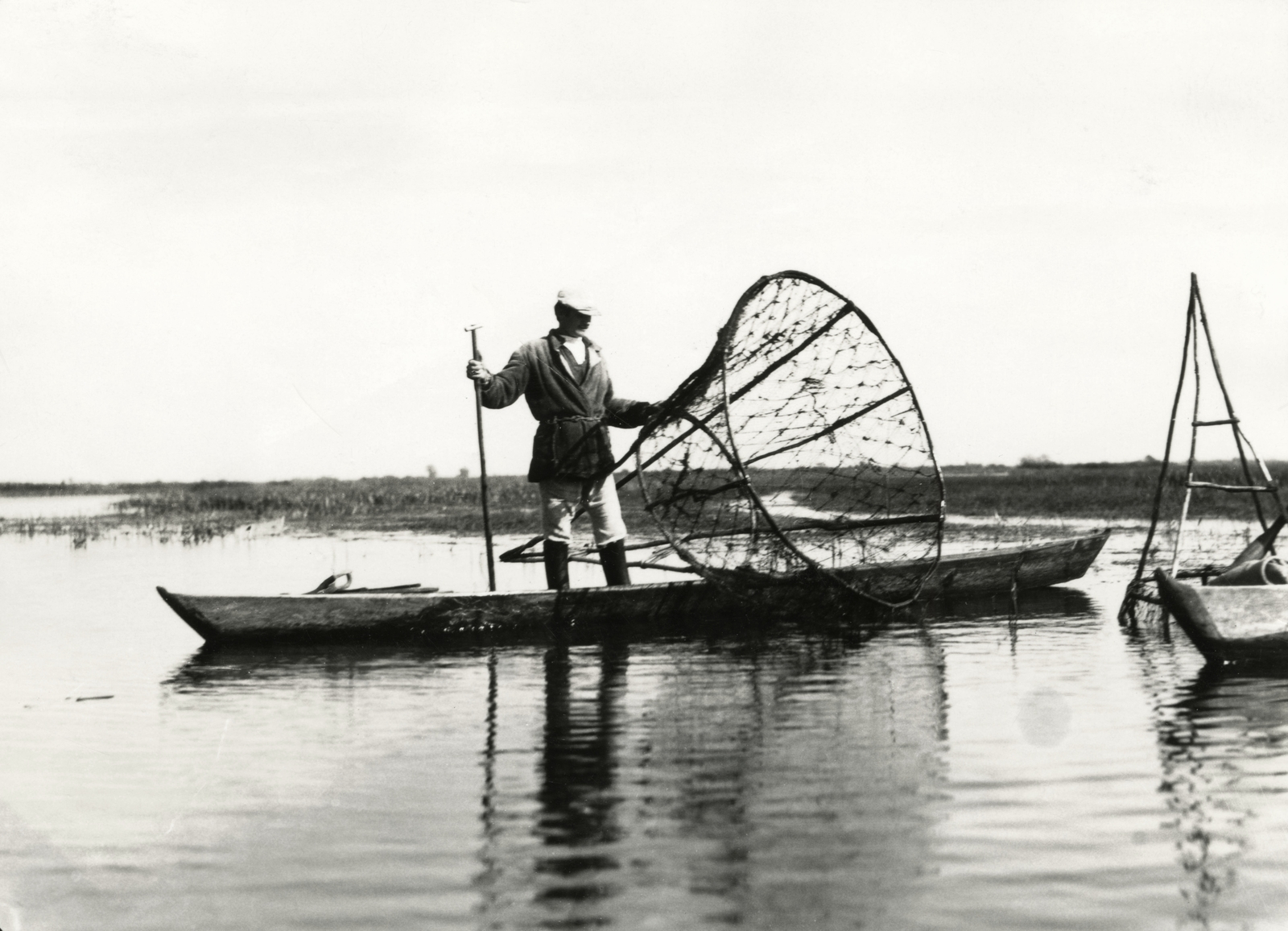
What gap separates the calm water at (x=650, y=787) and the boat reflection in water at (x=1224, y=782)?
0.02m

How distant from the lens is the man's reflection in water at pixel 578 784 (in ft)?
12.9

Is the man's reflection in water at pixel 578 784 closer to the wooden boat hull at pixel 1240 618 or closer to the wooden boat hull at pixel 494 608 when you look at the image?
the wooden boat hull at pixel 494 608

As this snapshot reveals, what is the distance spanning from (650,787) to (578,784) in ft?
0.87

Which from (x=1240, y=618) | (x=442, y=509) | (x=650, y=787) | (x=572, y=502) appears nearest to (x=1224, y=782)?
(x=650, y=787)

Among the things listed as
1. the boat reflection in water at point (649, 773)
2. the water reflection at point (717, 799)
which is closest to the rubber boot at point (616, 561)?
the boat reflection in water at point (649, 773)

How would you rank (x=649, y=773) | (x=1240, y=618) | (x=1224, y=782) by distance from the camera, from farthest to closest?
(x=1240, y=618) < (x=649, y=773) < (x=1224, y=782)

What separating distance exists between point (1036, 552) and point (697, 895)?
7769 millimetres

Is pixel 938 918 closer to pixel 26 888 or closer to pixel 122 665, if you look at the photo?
pixel 26 888

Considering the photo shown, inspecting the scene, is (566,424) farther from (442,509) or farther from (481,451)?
(442,509)

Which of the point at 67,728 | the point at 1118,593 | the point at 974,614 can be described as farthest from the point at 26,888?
the point at 1118,593

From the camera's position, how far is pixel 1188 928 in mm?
3451

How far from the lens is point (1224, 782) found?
482 centimetres

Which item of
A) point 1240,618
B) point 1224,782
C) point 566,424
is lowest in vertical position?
point 1224,782

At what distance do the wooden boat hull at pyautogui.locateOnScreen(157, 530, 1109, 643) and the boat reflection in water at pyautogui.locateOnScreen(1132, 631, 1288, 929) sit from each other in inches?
94.4
